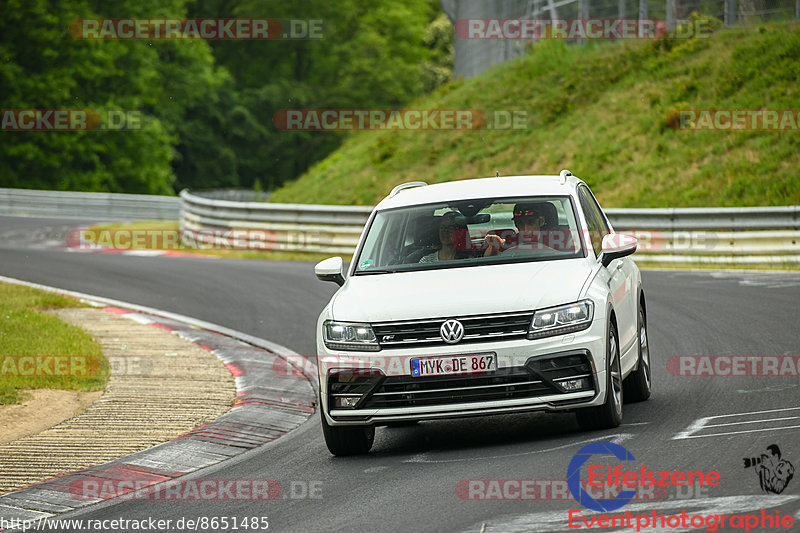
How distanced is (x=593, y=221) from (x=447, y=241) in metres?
1.30

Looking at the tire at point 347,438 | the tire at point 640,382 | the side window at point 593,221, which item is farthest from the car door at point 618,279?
the tire at point 347,438

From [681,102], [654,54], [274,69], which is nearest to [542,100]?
[654,54]

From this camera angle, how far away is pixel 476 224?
30.5 ft

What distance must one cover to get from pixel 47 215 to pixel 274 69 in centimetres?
4058

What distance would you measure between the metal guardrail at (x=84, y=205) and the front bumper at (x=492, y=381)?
3582 cm

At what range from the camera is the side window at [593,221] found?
9238mm

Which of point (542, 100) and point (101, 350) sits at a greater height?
point (542, 100)

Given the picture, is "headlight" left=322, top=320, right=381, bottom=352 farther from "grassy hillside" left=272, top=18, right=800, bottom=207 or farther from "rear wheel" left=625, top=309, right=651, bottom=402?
"grassy hillside" left=272, top=18, right=800, bottom=207

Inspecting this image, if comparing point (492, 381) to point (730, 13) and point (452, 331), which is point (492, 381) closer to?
point (452, 331)

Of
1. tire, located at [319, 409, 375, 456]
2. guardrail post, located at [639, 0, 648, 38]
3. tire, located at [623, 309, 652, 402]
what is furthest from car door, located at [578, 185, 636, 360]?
guardrail post, located at [639, 0, 648, 38]

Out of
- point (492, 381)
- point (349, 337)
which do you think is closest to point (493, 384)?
point (492, 381)

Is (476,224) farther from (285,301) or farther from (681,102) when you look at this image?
(681,102)

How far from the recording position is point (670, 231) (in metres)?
22.1

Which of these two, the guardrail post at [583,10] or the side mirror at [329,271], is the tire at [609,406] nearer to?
the side mirror at [329,271]
